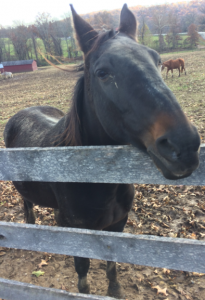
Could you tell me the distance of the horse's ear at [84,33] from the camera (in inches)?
85.6

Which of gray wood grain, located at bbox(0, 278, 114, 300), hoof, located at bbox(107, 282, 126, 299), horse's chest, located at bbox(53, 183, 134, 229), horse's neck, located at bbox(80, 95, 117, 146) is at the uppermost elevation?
horse's neck, located at bbox(80, 95, 117, 146)

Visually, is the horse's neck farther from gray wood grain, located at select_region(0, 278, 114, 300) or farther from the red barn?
the red barn

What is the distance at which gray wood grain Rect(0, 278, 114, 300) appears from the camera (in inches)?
68.7

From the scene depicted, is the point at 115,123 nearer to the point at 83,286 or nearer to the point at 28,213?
the point at 83,286

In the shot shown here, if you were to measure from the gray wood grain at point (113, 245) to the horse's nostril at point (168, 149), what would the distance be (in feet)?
1.90

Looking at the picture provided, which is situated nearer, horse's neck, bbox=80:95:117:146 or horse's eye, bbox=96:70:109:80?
horse's eye, bbox=96:70:109:80

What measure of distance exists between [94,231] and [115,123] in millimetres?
870

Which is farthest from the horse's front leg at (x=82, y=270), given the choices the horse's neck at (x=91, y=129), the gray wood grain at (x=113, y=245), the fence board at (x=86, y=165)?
the fence board at (x=86, y=165)

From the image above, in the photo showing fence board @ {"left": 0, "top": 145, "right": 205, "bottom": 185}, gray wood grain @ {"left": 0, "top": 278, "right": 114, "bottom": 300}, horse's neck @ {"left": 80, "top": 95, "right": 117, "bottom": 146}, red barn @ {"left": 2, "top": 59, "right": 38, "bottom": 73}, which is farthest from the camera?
red barn @ {"left": 2, "top": 59, "right": 38, "bottom": 73}

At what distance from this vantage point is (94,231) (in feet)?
4.98

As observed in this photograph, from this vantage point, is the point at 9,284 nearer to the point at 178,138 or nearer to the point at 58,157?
the point at 58,157

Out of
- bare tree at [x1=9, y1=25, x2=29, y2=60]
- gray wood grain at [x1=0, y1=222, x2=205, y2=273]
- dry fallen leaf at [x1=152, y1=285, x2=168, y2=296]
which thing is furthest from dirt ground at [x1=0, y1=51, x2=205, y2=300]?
bare tree at [x1=9, y1=25, x2=29, y2=60]

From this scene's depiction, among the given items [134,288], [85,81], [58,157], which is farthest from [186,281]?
[85,81]

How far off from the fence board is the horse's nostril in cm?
13
